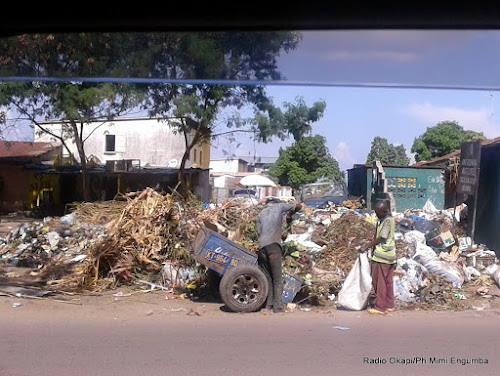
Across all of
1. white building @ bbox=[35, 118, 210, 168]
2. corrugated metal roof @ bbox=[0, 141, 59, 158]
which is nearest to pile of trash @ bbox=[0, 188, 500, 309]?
white building @ bbox=[35, 118, 210, 168]

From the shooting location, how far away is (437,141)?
42.8m

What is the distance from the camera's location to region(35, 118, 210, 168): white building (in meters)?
30.0

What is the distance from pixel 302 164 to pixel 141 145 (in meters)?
8.33

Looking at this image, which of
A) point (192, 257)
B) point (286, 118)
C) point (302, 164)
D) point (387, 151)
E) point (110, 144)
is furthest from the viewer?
point (387, 151)

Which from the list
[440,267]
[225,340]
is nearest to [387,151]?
[440,267]

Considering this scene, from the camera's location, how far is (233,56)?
15.4 ft

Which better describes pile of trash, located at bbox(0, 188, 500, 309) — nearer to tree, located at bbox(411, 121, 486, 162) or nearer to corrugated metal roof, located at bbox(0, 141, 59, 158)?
corrugated metal roof, located at bbox(0, 141, 59, 158)

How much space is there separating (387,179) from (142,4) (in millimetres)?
20101

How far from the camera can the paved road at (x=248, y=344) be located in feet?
19.7

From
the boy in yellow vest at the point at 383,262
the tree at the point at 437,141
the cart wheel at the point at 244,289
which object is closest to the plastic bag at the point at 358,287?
the boy in yellow vest at the point at 383,262

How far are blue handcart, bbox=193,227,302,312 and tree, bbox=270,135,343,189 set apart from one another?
19146 mm

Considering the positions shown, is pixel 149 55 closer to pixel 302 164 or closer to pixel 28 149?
pixel 302 164

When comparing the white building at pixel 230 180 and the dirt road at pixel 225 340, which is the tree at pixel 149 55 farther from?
the white building at pixel 230 180

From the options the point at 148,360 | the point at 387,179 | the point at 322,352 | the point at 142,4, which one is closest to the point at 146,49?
the point at 142,4
